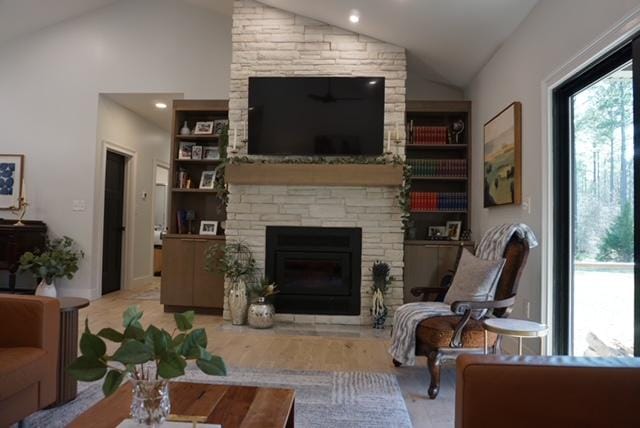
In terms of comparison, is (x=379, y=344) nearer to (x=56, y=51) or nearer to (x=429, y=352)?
(x=429, y=352)

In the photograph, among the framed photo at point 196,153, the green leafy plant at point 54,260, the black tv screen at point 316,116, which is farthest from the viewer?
the framed photo at point 196,153

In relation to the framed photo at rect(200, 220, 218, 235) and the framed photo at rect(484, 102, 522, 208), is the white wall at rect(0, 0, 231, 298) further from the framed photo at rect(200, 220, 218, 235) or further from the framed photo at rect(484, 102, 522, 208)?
the framed photo at rect(484, 102, 522, 208)

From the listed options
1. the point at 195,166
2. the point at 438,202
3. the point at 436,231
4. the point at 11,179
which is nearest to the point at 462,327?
the point at 438,202

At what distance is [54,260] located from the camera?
456cm

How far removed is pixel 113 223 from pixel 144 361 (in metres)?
5.44

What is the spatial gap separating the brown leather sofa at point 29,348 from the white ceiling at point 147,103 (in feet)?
12.1

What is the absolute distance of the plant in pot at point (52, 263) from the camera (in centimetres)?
418

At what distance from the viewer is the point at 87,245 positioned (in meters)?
5.17

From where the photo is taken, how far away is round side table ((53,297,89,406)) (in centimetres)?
223

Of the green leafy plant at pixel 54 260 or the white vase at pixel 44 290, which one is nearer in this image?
the white vase at pixel 44 290

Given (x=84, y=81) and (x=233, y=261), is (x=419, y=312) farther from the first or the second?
(x=84, y=81)

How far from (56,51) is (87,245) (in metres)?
2.50

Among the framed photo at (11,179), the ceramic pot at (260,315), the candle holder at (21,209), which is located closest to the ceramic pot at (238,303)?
the ceramic pot at (260,315)

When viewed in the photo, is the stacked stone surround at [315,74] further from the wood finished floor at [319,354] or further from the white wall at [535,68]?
the white wall at [535,68]
